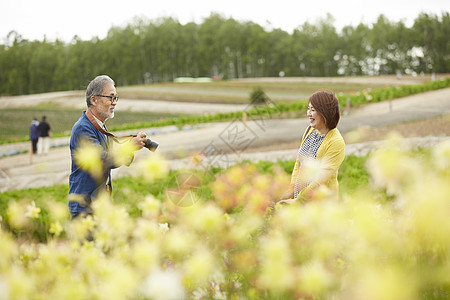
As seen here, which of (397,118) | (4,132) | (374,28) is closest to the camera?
(397,118)

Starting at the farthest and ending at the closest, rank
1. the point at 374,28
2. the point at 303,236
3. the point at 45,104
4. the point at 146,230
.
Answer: the point at 374,28 → the point at 45,104 → the point at 303,236 → the point at 146,230

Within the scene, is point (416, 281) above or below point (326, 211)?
below

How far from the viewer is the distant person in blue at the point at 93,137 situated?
2469mm

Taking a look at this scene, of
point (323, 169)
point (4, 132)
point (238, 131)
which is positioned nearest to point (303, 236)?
point (323, 169)

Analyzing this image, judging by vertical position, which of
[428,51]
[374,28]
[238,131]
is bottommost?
[238,131]

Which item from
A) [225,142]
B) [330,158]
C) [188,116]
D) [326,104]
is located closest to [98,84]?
[326,104]

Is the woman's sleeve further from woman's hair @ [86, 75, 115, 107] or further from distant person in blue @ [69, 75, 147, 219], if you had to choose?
woman's hair @ [86, 75, 115, 107]

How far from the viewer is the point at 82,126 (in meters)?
2.50

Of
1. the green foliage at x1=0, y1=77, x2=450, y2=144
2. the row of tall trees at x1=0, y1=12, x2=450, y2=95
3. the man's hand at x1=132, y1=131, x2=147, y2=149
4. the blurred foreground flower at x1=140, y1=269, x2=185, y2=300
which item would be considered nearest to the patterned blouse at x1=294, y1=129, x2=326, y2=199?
the man's hand at x1=132, y1=131, x2=147, y2=149

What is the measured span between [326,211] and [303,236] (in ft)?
1.16

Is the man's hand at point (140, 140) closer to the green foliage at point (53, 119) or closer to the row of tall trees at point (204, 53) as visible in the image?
the green foliage at point (53, 119)

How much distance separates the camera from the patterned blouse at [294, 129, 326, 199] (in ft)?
9.20

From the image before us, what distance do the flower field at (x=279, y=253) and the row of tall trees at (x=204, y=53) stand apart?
44.5 m

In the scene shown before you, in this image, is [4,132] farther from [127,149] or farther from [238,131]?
[127,149]
